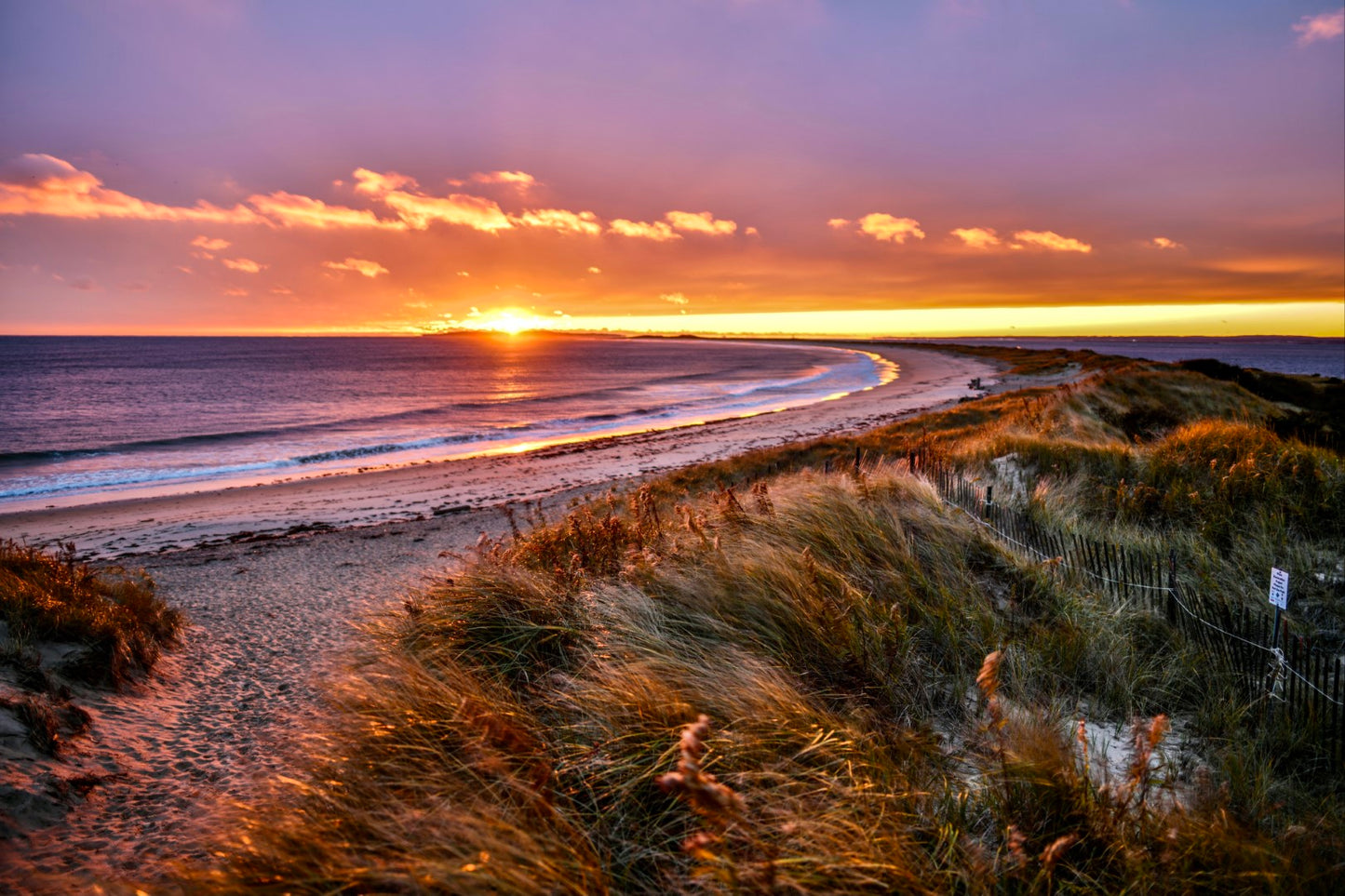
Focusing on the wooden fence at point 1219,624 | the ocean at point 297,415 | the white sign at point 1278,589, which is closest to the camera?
the wooden fence at point 1219,624

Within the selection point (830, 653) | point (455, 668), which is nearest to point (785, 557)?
point (830, 653)

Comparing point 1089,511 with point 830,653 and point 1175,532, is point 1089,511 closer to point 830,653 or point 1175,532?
point 1175,532

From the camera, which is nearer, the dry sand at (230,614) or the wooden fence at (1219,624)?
the dry sand at (230,614)

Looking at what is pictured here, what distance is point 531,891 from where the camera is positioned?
1.98 meters

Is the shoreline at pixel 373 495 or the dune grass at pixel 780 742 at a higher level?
the dune grass at pixel 780 742

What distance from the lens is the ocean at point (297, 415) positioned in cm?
2362

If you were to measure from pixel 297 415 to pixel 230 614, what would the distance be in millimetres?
36881

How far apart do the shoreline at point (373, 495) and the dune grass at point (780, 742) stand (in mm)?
12189

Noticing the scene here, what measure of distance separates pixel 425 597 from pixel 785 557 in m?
2.92

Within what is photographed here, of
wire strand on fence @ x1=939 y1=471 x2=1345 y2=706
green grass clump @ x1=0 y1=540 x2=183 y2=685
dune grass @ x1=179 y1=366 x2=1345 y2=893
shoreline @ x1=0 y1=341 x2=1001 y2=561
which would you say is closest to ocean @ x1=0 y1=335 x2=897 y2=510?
shoreline @ x1=0 y1=341 x2=1001 y2=561

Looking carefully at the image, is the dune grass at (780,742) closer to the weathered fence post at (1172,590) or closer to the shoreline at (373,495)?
the weathered fence post at (1172,590)

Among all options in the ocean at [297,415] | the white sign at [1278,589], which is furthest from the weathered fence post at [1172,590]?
the ocean at [297,415]

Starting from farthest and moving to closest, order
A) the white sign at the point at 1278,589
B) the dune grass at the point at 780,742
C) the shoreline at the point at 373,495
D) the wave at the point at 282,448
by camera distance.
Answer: the wave at the point at 282,448
the shoreline at the point at 373,495
the white sign at the point at 1278,589
the dune grass at the point at 780,742

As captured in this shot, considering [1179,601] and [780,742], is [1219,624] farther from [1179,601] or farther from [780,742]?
[780,742]
